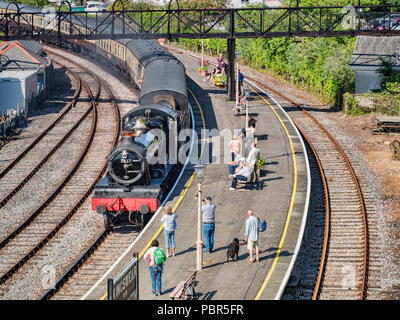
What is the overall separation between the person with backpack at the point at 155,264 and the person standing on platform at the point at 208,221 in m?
2.50

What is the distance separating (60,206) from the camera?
2459cm

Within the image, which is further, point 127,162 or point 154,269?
point 127,162

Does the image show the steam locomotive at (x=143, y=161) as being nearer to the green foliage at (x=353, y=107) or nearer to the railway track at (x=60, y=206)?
the railway track at (x=60, y=206)

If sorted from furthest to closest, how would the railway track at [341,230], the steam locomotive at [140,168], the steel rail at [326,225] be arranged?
the steam locomotive at [140,168]
the railway track at [341,230]
the steel rail at [326,225]

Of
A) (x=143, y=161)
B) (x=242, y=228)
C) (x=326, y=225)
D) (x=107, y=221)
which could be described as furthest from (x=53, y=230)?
(x=326, y=225)

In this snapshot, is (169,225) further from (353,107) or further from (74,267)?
(353,107)

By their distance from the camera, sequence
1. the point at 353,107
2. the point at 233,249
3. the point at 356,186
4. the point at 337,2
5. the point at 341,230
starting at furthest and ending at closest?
the point at 337,2 < the point at 353,107 < the point at 356,186 < the point at 341,230 < the point at 233,249

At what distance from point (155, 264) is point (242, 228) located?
5.00m

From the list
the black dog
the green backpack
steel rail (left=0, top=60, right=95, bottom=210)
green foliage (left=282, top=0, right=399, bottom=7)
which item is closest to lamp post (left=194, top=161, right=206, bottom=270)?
the black dog

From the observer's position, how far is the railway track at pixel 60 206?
785 inches

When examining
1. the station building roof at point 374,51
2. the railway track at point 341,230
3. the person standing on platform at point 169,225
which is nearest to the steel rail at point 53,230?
the person standing on platform at point 169,225

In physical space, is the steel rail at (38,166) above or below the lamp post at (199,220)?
below
